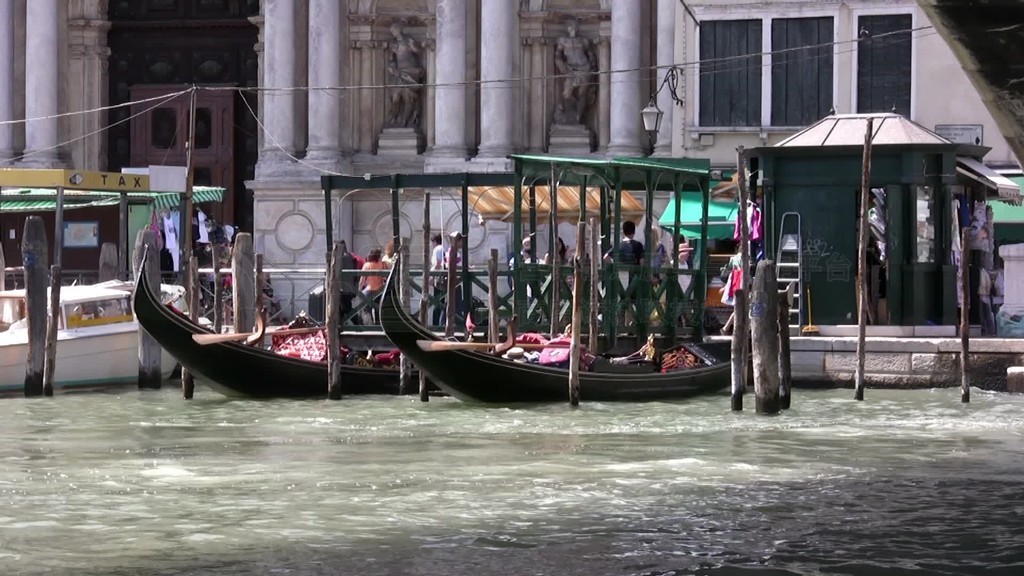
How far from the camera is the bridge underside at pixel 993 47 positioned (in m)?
10.6

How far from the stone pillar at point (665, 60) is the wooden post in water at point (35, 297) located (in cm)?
991

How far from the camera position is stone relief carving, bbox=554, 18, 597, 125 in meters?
30.1

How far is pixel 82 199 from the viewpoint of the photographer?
27516mm

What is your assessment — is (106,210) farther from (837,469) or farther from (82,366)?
(837,469)

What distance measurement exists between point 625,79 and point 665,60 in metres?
1.12

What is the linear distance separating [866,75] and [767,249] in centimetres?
554

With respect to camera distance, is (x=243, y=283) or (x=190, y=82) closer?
(x=243, y=283)

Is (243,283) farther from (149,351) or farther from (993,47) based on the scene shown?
(993,47)

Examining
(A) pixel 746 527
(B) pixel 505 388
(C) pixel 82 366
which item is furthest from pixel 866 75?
(A) pixel 746 527

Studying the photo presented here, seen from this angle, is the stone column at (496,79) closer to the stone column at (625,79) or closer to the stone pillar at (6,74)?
the stone column at (625,79)

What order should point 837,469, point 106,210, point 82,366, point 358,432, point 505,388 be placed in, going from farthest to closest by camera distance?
1. point 106,210
2. point 82,366
3. point 505,388
4. point 358,432
5. point 837,469

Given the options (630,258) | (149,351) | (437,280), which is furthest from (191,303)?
(630,258)

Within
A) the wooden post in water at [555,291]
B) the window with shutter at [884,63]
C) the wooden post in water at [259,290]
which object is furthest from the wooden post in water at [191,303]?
the window with shutter at [884,63]

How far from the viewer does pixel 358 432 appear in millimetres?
17547
